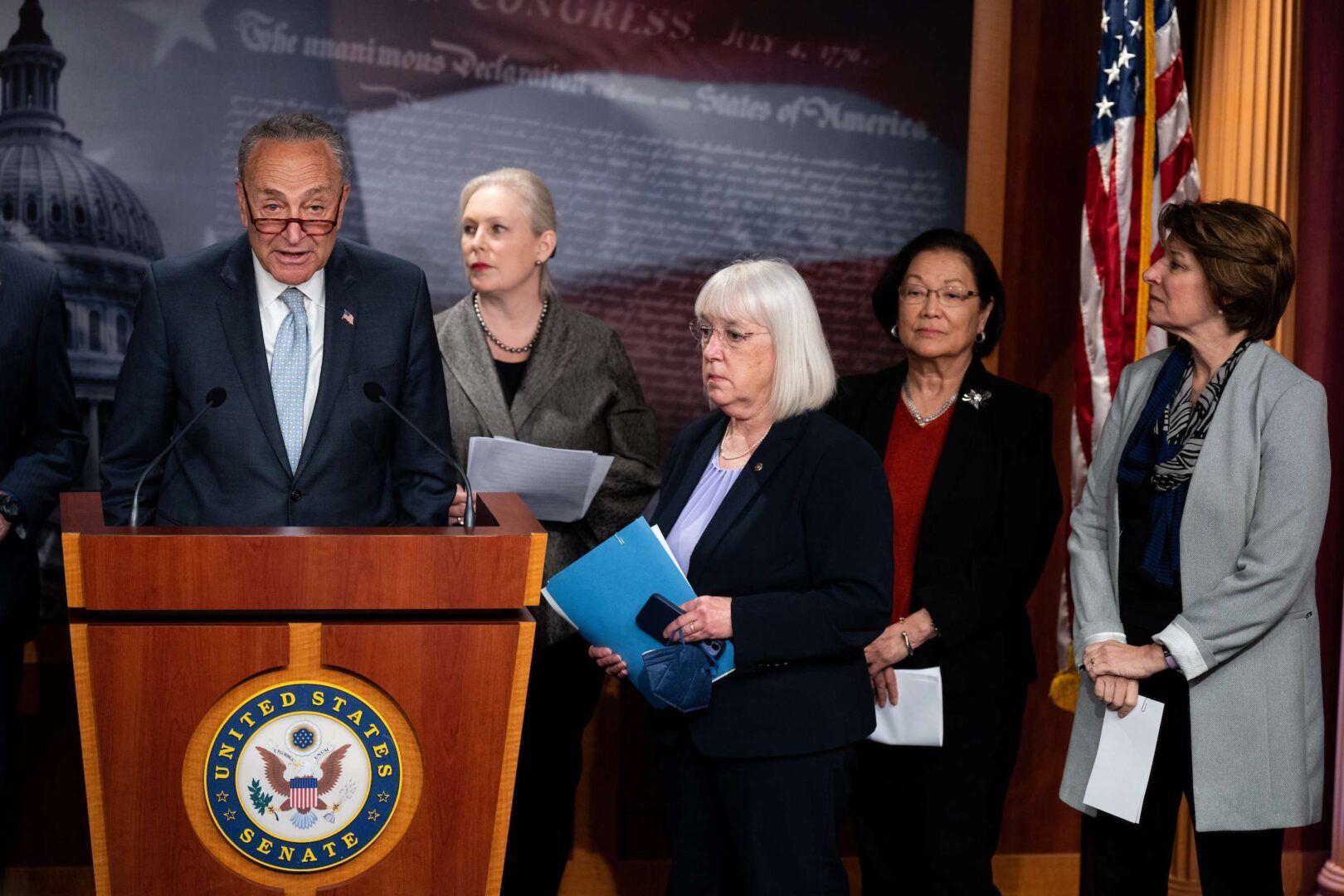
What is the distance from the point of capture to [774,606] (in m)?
2.40

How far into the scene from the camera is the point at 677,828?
8.37 feet

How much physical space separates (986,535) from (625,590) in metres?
0.97

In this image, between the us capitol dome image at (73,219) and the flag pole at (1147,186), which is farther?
the us capitol dome image at (73,219)

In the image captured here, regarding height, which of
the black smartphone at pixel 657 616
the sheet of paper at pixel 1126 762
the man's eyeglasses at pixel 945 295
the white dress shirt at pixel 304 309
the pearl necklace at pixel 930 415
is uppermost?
the man's eyeglasses at pixel 945 295

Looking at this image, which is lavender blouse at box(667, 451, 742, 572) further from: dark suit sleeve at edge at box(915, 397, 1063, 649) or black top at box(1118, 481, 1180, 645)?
black top at box(1118, 481, 1180, 645)

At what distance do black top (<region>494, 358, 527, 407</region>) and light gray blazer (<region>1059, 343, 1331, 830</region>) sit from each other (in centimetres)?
157

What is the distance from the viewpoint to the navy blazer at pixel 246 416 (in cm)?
244

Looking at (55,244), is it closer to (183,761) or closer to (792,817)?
(183,761)

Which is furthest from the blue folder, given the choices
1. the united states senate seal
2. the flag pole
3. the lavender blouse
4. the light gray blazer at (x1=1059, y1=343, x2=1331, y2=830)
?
the flag pole

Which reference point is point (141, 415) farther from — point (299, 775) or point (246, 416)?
point (299, 775)

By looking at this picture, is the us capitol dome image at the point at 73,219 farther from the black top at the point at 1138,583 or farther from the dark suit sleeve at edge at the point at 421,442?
the black top at the point at 1138,583

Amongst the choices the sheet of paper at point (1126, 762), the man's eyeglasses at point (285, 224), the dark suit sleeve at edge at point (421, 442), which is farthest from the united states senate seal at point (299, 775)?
the sheet of paper at point (1126, 762)

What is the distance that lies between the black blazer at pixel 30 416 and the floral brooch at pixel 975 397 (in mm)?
1936

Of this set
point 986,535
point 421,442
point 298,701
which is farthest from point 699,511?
point 298,701
